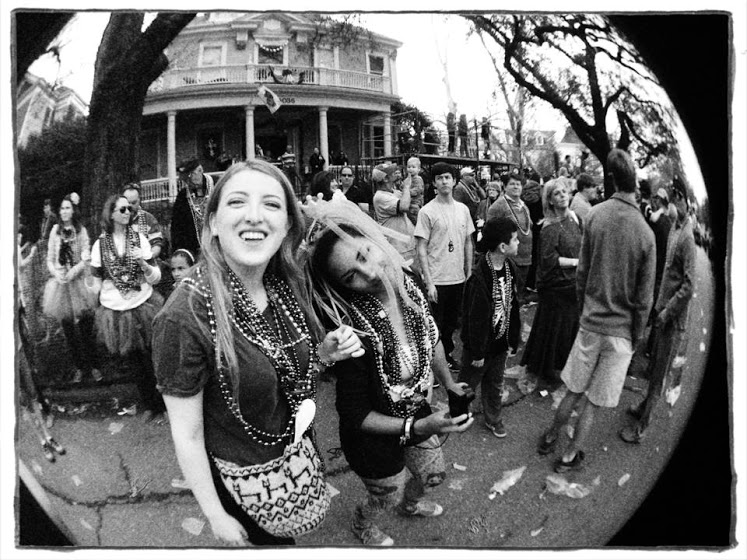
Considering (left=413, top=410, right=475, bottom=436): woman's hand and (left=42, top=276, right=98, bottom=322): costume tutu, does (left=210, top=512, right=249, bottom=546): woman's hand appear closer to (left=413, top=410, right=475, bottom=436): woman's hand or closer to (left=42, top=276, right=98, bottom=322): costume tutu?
(left=413, top=410, right=475, bottom=436): woman's hand

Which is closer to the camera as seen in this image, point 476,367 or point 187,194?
point 187,194

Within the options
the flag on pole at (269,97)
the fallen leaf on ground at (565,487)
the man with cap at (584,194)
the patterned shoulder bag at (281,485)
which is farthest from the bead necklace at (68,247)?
the fallen leaf on ground at (565,487)

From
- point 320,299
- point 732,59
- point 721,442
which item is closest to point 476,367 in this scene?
point 320,299

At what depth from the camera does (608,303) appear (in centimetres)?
263

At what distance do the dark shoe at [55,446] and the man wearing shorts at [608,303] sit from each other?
1999mm

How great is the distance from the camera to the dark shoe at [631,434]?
273 centimetres

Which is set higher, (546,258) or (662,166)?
(662,166)

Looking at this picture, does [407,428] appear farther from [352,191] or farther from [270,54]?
[270,54]

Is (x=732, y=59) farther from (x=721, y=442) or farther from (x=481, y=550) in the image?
(x=481, y=550)

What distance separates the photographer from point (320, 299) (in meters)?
2.42

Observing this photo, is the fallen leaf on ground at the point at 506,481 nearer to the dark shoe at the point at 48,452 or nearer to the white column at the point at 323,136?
the white column at the point at 323,136

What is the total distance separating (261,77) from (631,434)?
2170mm

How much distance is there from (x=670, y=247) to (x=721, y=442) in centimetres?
90

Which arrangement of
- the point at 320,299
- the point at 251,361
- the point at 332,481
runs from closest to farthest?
the point at 251,361, the point at 320,299, the point at 332,481
